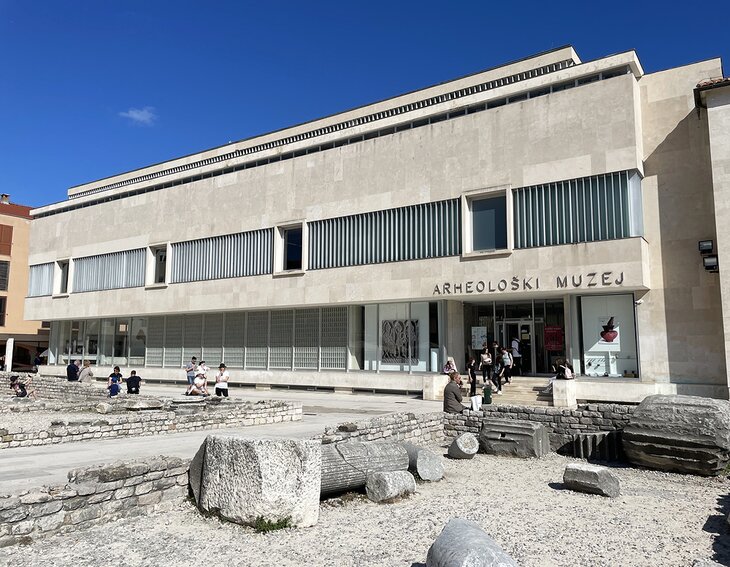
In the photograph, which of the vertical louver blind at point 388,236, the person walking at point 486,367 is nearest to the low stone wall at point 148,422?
the person walking at point 486,367

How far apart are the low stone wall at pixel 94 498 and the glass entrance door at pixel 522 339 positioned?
18151 mm

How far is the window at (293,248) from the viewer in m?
28.8

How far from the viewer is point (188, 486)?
8.05 metres

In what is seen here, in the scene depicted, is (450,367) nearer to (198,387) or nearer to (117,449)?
(198,387)

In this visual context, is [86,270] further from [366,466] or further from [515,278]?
[366,466]

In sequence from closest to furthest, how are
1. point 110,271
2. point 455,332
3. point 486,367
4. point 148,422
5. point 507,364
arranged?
point 148,422 < point 486,367 < point 507,364 < point 455,332 < point 110,271

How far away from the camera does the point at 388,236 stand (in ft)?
84.1

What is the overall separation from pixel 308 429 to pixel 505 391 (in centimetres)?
1049

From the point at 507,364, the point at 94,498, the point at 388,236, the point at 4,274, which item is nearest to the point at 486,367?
the point at 507,364

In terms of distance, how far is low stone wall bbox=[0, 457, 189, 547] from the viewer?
245 inches

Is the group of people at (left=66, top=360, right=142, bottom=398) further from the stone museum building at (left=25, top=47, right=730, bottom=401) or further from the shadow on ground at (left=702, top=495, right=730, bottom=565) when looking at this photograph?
the shadow on ground at (left=702, top=495, right=730, bottom=565)

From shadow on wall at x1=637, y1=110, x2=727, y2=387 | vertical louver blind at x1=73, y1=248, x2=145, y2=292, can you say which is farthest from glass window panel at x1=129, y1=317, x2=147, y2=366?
shadow on wall at x1=637, y1=110, x2=727, y2=387

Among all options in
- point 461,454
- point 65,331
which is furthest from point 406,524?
point 65,331

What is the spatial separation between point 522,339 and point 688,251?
279 inches
